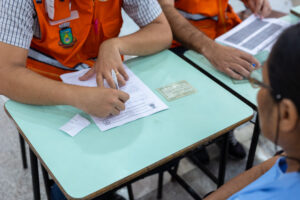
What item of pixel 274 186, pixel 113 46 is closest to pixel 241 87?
pixel 113 46

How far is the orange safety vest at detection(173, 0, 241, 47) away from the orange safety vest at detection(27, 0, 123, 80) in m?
0.47

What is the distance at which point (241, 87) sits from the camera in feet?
4.19

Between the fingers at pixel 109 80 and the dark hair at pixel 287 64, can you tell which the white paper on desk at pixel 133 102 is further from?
the dark hair at pixel 287 64

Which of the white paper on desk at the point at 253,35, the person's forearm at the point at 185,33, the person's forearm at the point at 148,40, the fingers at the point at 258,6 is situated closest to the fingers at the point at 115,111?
the person's forearm at the point at 148,40

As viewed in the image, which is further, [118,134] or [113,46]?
[113,46]

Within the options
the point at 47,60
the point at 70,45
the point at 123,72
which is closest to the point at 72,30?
the point at 70,45

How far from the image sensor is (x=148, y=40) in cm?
138

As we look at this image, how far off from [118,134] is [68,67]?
1.77 feet

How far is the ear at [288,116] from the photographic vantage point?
0.61m

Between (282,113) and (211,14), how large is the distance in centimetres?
121

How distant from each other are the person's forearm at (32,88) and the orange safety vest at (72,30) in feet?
0.71

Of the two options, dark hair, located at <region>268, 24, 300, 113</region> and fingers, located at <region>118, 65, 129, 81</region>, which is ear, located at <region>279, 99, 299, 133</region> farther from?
fingers, located at <region>118, 65, 129, 81</region>

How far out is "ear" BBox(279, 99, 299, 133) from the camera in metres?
0.61

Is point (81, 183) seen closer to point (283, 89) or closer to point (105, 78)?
point (105, 78)
